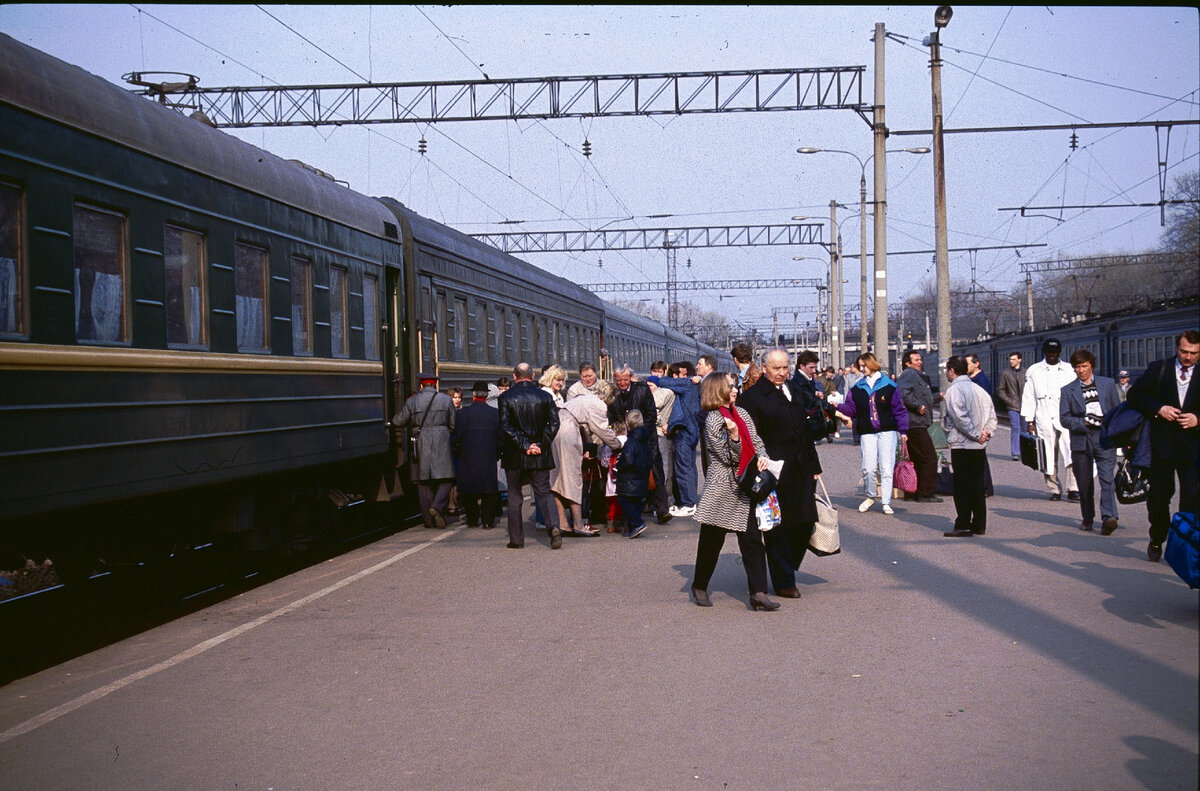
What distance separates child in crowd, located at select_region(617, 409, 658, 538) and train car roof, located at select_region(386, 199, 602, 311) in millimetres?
4545

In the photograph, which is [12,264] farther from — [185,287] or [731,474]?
[731,474]

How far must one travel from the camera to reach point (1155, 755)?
538 centimetres

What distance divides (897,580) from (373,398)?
6.60 metres

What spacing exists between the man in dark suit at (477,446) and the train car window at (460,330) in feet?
12.5

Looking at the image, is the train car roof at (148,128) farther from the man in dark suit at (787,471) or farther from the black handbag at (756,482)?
the black handbag at (756,482)

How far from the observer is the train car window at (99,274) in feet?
27.0

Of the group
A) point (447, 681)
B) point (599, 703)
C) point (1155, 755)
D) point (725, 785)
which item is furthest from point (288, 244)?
point (1155, 755)

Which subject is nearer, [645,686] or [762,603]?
[645,686]

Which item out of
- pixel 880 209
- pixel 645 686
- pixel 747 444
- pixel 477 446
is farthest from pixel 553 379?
pixel 880 209

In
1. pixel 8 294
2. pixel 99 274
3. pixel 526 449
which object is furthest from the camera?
pixel 526 449

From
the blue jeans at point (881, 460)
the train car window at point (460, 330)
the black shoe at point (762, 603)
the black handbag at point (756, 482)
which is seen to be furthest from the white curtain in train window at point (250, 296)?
the blue jeans at point (881, 460)

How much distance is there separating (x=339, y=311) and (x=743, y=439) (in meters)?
5.96

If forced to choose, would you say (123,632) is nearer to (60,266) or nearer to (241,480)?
(241,480)

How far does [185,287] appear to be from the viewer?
9812 millimetres
